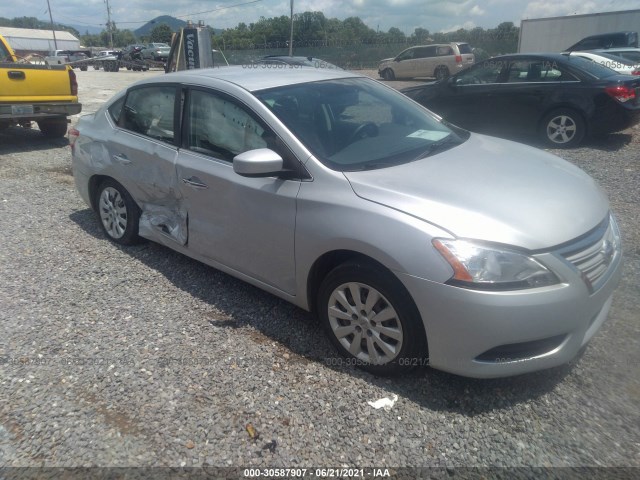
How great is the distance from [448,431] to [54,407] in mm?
2073

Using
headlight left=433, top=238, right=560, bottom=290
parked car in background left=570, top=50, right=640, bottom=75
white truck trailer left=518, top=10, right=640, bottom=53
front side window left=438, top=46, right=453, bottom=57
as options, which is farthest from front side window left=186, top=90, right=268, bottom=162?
white truck trailer left=518, top=10, right=640, bottom=53

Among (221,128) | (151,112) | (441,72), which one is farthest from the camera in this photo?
(441,72)

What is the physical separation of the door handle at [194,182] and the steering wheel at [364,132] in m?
1.08

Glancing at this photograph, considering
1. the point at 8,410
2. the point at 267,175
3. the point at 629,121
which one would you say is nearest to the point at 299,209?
the point at 267,175

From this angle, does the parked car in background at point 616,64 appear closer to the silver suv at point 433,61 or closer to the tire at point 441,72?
the silver suv at point 433,61

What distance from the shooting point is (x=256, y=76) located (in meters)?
3.95

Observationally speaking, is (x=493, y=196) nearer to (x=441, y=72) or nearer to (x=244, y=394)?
(x=244, y=394)

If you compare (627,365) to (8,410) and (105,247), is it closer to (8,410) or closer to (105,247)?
(8,410)

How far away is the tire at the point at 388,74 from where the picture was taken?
89.7ft

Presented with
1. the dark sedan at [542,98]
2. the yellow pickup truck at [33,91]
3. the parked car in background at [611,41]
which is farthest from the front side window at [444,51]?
the yellow pickup truck at [33,91]

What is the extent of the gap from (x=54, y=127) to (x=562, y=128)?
30.5 ft

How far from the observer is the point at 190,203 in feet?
12.7

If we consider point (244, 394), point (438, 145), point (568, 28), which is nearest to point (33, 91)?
point (438, 145)

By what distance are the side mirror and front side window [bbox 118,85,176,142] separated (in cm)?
120
